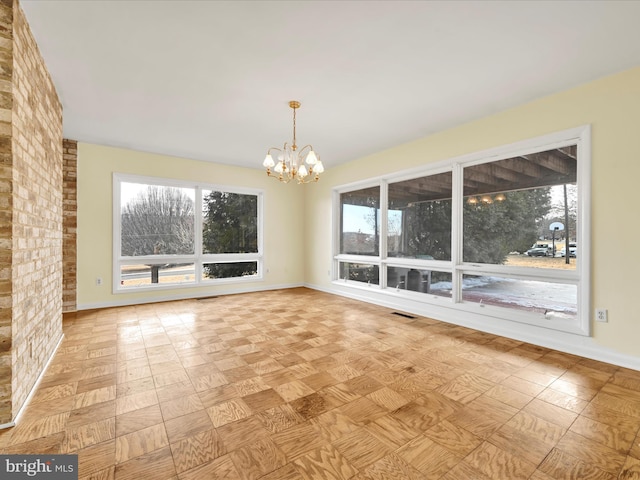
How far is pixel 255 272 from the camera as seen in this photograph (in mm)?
6352

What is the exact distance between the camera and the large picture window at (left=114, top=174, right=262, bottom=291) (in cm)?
496

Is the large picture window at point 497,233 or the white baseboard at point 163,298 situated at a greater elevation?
the large picture window at point 497,233

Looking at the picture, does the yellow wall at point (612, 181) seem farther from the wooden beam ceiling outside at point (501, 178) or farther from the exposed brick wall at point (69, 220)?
the exposed brick wall at point (69, 220)

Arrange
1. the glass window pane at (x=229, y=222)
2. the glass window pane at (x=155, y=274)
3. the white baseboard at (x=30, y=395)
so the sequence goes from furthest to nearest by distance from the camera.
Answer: the glass window pane at (x=229, y=222) < the glass window pane at (x=155, y=274) < the white baseboard at (x=30, y=395)

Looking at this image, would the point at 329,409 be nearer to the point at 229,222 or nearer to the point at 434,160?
the point at 434,160

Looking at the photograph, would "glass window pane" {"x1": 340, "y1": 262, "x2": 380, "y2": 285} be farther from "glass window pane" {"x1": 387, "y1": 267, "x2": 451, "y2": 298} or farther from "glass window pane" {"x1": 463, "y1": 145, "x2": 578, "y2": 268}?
"glass window pane" {"x1": 463, "y1": 145, "x2": 578, "y2": 268}

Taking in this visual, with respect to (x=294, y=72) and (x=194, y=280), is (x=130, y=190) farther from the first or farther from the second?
(x=294, y=72)

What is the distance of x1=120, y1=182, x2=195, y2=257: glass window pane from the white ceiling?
59.4 inches

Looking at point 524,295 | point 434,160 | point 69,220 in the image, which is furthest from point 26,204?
point 524,295

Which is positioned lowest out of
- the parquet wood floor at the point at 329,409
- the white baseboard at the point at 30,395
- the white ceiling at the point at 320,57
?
the parquet wood floor at the point at 329,409

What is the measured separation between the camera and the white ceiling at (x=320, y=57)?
1929 mm

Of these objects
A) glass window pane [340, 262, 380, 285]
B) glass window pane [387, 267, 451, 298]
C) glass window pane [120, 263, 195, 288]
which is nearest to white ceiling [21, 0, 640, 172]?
glass window pane [387, 267, 451, 298]

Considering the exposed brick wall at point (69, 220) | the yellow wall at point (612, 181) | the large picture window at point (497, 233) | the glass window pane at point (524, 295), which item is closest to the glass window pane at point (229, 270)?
the exposed brick wall at point (69, 220)

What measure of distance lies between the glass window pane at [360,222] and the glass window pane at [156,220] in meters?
3.04
